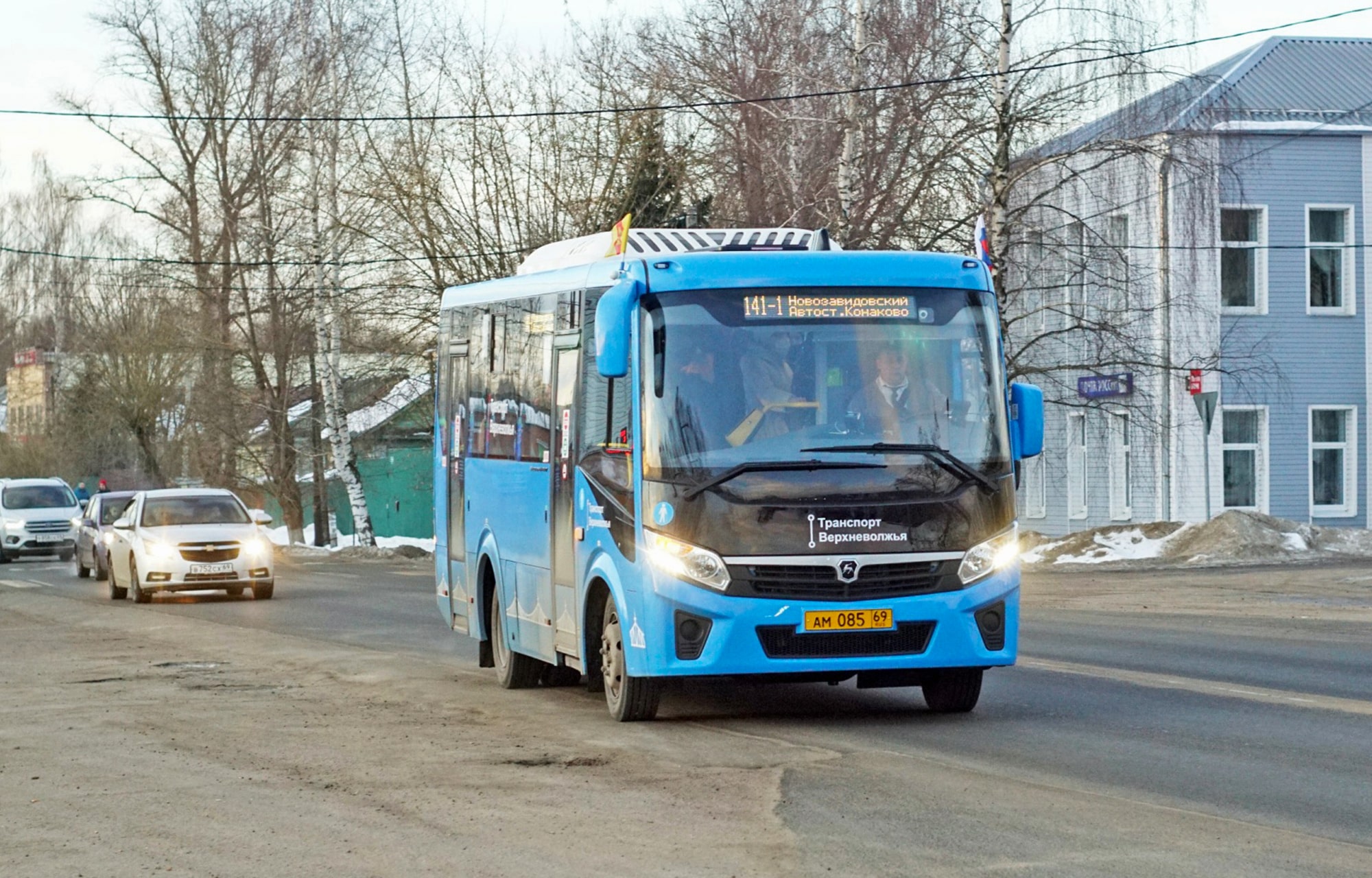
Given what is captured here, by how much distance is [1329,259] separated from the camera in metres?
40.3

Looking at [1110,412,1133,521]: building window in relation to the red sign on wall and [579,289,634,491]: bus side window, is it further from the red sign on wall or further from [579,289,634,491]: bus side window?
[579,289,634,491]: bus side window

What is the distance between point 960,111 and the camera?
30250 mm

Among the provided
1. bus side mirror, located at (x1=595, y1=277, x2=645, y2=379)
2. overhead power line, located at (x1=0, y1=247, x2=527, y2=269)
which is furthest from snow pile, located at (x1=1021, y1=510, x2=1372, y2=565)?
bus side mirror, located at (x1=595, y1=277, x2=645, y2=379)

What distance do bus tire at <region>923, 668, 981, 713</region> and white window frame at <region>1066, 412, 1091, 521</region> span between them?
31.3 meters

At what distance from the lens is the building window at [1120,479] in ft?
136

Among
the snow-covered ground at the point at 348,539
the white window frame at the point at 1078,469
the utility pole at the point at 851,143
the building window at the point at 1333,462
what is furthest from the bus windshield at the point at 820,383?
the snow-covered ground at the point at 348,539

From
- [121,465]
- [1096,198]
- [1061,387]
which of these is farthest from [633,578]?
[121,465]

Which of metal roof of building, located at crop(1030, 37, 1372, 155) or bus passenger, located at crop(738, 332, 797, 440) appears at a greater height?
metal roof of building, located at crop(1030, 37, 1372, 155)

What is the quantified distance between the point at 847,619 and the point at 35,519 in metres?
35.8

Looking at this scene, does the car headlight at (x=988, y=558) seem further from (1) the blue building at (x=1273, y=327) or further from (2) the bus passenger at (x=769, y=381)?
(1) the blue building at (x=1273, y=327)

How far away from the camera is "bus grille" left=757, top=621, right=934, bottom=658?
446 inches

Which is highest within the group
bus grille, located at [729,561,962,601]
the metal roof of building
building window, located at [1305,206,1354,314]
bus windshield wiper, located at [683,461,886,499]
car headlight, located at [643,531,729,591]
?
the metal roof of building

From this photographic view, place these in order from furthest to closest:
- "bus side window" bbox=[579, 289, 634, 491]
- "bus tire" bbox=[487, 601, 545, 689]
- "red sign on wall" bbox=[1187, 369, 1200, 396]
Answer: "red sign on wall" bbox=[1187, 369, 1200, 396], "bus tire" bbox=[487, 601, 545, 689], "bus side window" bbox=[579, 289, 634, 491]

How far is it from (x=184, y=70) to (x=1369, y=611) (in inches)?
1449
